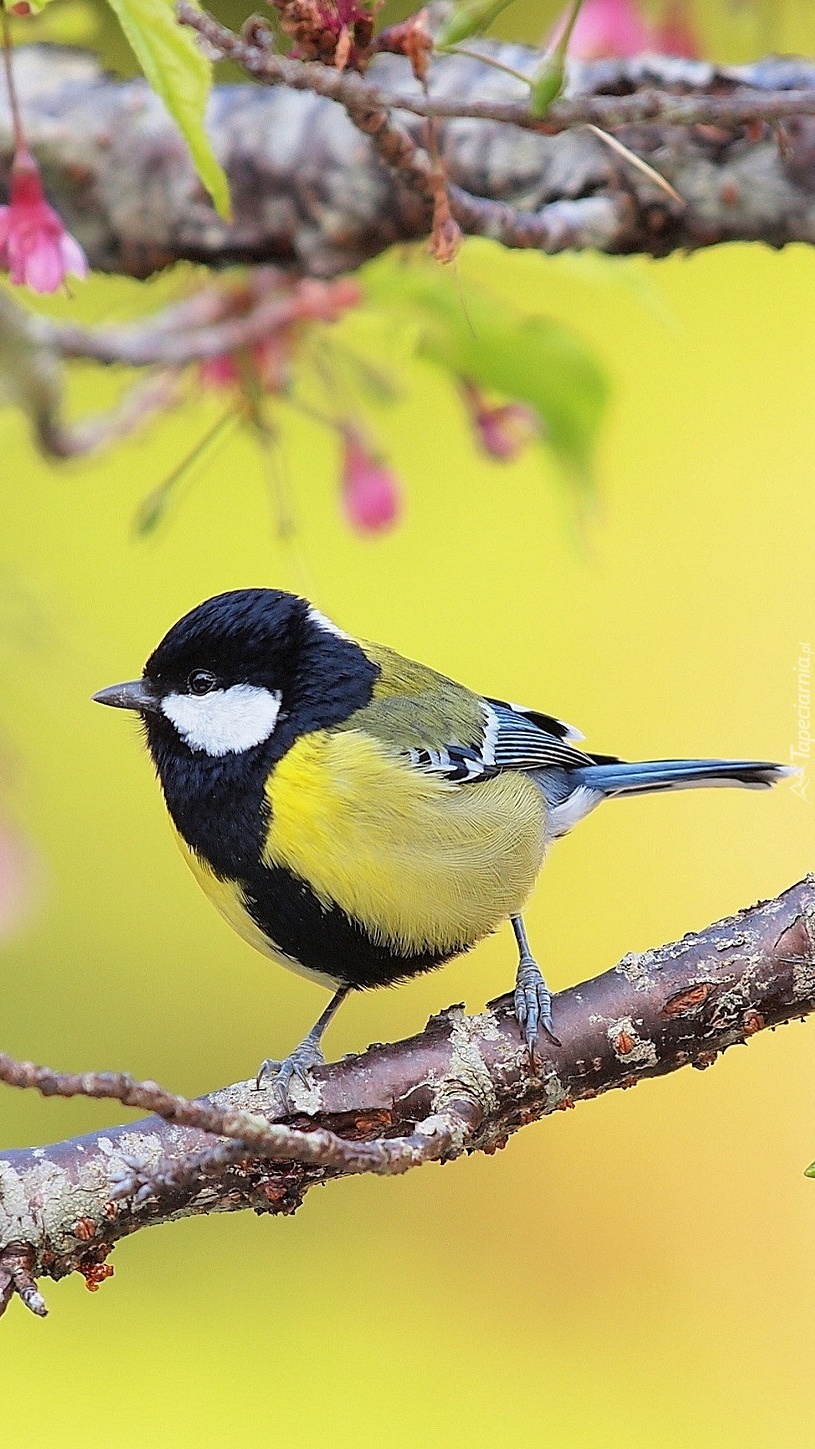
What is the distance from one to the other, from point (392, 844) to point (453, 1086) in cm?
19

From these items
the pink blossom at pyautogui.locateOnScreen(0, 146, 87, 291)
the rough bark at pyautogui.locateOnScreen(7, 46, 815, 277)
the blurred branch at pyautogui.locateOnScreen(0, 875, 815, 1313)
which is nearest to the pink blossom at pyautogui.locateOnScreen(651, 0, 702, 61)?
the rough bark at pyautogui.locateOnScreen(7, 46, 815, 277)

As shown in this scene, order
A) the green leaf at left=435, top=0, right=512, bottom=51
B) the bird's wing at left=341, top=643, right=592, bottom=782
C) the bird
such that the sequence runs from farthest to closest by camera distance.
Result: the bird's wing at left=341, top=643, right=592, bottom=782, the bird, the green leaf at left=435, top=0, right=512, bottom=51

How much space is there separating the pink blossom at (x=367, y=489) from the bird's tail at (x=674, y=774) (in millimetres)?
266

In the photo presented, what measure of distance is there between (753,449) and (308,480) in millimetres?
639

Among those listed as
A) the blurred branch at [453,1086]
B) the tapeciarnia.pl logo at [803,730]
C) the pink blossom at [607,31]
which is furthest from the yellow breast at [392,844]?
the pink blossom at [607,31]

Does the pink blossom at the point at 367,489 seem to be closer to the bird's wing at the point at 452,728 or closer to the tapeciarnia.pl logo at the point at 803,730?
the bird's wing at the point at 452,728

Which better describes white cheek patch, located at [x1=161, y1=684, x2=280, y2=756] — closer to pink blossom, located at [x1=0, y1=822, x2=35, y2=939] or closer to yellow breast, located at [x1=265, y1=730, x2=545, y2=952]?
yellow breast, located at [x1=265, y1=730, x2=545, y2=952]

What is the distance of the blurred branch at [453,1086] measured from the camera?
0.78 meters

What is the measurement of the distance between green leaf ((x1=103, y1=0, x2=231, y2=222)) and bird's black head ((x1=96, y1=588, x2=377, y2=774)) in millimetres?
411

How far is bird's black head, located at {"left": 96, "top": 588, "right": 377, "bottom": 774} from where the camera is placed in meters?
1.03

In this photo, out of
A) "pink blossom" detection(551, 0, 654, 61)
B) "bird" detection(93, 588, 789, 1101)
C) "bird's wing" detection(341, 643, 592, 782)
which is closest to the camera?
"bird" detection(93, 588, 789, 1101)

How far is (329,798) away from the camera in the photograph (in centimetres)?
97

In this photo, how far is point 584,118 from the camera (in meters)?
0.73

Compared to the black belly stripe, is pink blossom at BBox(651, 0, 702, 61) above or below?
above
